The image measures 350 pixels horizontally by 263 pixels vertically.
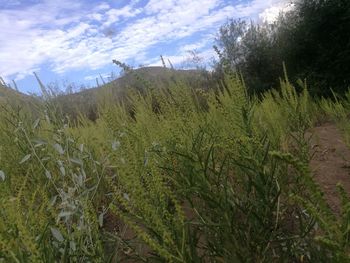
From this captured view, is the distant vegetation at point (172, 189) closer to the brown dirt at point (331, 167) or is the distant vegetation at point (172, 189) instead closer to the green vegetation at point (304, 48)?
the brown dirt at point (331, 167)

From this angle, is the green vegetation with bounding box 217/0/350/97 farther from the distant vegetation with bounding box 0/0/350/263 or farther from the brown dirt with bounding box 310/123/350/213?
the distant vegetation with bounding box 0/0/350/263

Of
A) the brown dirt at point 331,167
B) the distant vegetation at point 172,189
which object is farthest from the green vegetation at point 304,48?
the distant vegetation at point 172,189

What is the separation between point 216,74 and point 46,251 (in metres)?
11.4

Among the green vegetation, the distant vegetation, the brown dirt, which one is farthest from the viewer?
the green vegetation

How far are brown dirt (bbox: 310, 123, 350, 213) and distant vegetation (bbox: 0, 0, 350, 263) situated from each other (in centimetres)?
8

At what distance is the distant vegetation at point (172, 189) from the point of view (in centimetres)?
138

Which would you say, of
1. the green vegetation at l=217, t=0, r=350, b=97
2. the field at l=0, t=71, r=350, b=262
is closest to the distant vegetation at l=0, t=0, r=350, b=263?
the field at l=0, t=71, r=350, b=262

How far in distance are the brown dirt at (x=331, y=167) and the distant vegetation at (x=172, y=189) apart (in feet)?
0.27

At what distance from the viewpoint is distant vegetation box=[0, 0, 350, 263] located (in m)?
1.38

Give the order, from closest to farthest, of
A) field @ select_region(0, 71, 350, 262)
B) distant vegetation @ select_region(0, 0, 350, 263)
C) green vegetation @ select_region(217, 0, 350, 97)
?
field @ select_region(0, 71, 350, 262), distant vegetation @ select_region(0, 0, 350, 263), green vegetation @ select_region(217, 0, 350, 97)

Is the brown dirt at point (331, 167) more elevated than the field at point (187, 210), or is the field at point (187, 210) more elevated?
the field at point (187, 210)

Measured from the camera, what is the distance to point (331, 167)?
10.9 ft

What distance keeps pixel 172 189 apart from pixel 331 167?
1317mm

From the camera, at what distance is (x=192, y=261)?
1.49 meters
